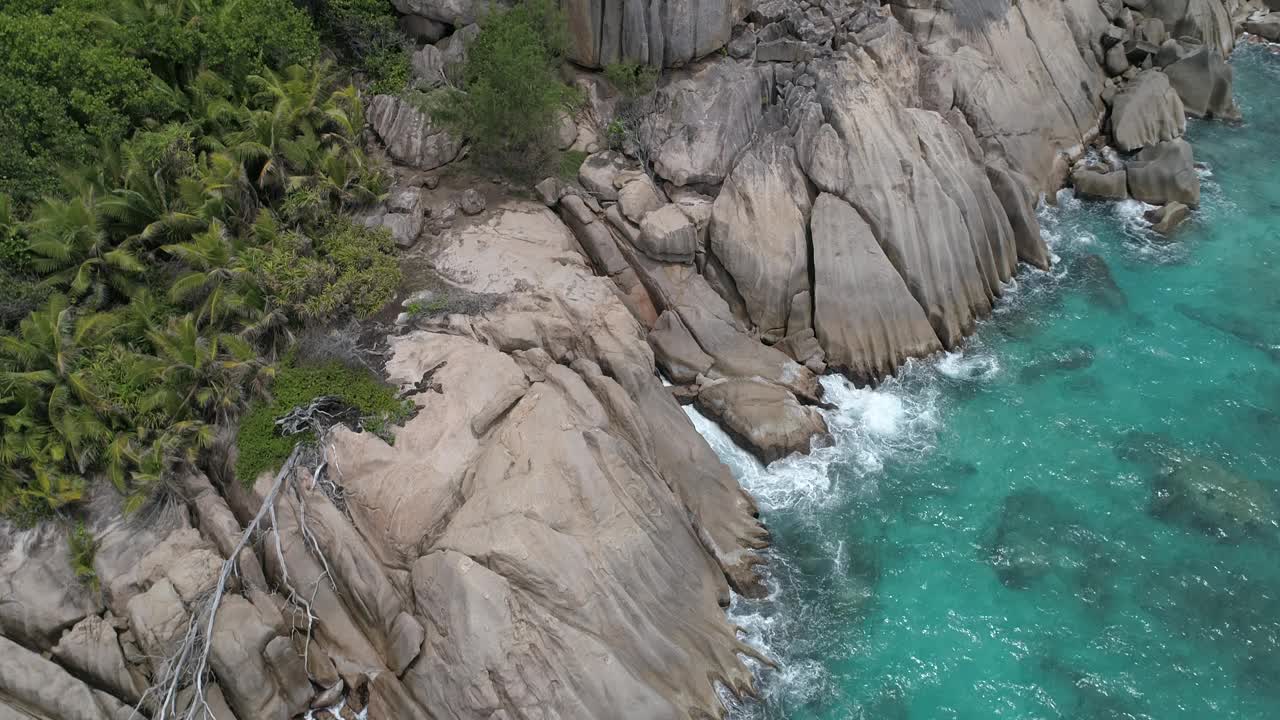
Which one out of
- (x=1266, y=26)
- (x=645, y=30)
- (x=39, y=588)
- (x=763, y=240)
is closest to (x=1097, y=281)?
(x=763, y=240)

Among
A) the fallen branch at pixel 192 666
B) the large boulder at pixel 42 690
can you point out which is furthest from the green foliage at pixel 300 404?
Answer: the large boulder at pixel 42 690

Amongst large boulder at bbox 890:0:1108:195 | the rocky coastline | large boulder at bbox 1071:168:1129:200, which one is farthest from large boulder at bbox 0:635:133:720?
large boulder at bbox 1071:168:1129:200

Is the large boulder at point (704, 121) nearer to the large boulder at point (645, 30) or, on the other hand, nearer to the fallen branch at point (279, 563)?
the large boulder at point (645, 30)

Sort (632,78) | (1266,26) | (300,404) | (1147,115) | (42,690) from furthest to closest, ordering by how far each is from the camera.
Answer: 1. (1266,26)
2. (1147,115)
3. (632,78)
4. (300,404)
5. (42,690)

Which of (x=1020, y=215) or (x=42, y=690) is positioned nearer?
(x=42, y=690)

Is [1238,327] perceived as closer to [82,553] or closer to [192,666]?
[192,666]

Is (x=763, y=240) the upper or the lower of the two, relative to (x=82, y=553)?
upper
